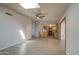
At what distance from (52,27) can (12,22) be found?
6.46 m

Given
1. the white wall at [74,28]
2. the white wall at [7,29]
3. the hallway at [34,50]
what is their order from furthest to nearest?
the white wall at [7,29]
the hallway at [34,50]
the white wall at [74,28]

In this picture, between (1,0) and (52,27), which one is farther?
(52,27)

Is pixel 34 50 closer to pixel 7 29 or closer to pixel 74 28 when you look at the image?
pixel 7 29

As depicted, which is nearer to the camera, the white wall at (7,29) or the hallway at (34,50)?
the hallway at (34,50)

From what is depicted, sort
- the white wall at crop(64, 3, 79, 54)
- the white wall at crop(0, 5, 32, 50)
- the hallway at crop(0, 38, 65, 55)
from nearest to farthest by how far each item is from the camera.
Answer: the white wall at crop(64, 3, 79, 54) < the hallway at crop(0, 38, 65, 55) < the white wall at crop(0, 5, 32, 50)

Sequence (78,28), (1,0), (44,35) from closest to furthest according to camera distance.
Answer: (1,0) < (78,28) < (44,35)

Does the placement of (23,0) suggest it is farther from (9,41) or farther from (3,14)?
(9,41)

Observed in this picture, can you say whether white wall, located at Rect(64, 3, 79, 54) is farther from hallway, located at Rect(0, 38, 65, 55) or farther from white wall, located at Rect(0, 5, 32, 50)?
white wall, located at Rect(0, 5, 32, 50)

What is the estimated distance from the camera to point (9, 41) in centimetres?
481

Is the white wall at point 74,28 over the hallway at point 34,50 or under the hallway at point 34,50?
over

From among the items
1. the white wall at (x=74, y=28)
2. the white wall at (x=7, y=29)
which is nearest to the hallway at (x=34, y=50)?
the white wall at (x=7, y=29)

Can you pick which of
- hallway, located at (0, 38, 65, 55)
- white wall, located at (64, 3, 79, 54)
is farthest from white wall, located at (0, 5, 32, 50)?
white wall, located at (64, 3, 79, 54)

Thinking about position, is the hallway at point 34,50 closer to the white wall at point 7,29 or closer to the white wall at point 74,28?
the white wall at point 7,29
